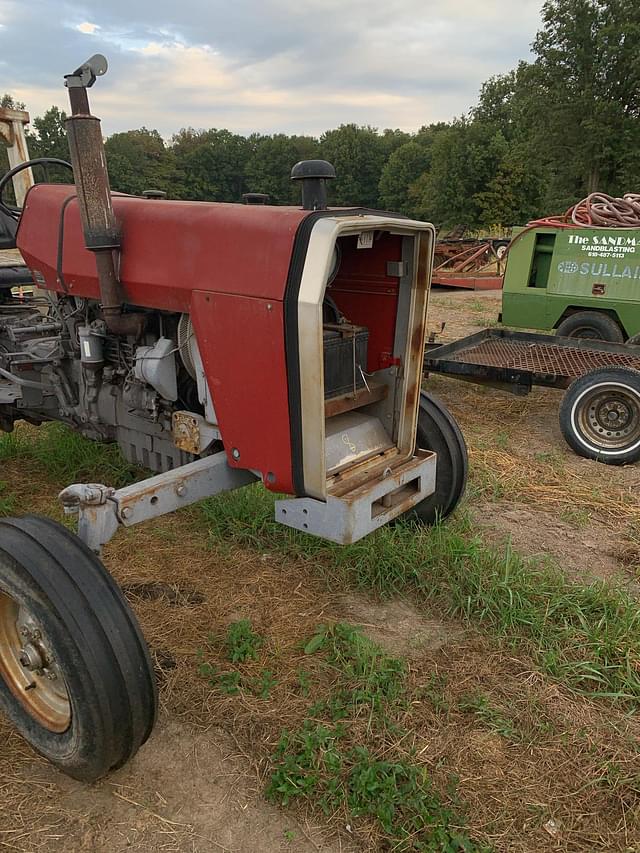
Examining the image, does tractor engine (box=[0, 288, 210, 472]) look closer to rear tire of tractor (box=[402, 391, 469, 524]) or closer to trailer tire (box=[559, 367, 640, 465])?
rear tire of tractor (box=[402, 391, 469, 524])

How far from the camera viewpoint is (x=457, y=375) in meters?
5.12

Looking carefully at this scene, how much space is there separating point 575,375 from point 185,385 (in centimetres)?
314

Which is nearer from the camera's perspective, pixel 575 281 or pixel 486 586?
pixel 486 586

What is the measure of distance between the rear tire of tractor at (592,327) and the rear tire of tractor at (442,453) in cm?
346

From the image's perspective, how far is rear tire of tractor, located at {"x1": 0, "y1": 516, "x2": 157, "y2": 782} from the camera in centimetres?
184

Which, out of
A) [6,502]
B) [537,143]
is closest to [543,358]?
[6,502]

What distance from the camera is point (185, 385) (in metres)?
2.62

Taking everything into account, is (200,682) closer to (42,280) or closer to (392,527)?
(392,527)

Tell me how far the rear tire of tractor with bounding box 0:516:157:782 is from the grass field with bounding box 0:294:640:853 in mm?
161

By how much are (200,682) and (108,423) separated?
122 centimetres

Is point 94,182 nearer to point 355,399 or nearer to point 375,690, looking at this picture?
point 355,399

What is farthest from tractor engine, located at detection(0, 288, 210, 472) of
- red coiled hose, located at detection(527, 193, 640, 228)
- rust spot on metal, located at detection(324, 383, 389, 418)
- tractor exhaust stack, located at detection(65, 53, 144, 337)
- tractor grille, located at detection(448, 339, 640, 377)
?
red coiled hose, located at detection(527, 193, 640, 228)

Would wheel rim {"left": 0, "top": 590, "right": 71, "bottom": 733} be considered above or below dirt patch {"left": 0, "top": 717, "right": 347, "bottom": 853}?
above

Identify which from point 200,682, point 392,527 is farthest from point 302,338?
point 392,527
